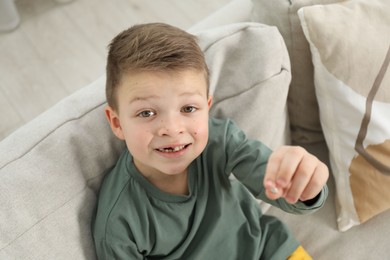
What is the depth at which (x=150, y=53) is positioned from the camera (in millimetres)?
859

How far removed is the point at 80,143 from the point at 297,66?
1.76ft

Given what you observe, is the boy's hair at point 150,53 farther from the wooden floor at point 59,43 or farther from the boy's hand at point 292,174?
the wooden floor at point 59,43

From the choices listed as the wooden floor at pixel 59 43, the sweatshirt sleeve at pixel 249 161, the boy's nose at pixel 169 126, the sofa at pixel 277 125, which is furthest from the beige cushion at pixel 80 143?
the wooden floor at pixel 59 43

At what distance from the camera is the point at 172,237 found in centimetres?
98

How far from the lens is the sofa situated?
36.5 inches

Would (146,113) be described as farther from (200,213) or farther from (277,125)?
(277,125)

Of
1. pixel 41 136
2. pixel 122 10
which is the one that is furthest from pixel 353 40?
pixel 122 10

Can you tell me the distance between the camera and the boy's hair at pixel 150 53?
2.82ft

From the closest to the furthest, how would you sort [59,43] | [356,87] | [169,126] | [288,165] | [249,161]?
[288,165]
[169,126]
[249,161]
[356,87]
[59,43]

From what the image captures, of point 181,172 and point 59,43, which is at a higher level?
point 181,172

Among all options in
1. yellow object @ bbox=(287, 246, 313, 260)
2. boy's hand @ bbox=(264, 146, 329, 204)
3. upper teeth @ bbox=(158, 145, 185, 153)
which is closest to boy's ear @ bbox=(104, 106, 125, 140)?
upper teeth @ bbox=(158, 145, 185, 153)

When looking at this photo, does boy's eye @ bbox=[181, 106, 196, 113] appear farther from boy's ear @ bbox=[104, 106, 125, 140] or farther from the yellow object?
the yellow object

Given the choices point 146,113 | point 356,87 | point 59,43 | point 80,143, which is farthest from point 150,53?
point 59,43

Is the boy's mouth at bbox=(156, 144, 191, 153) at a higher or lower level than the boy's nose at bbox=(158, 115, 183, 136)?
lower
